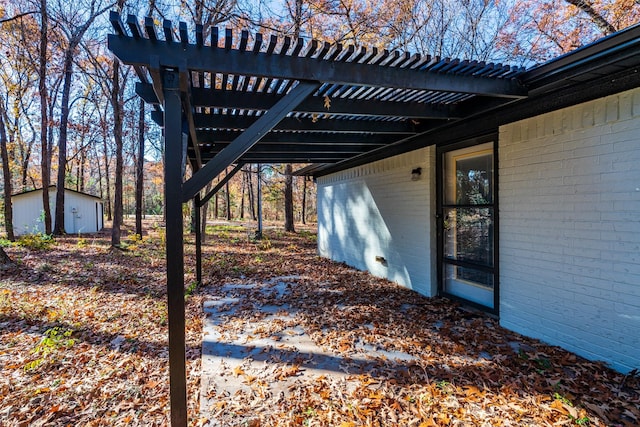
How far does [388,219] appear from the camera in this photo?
6250 millimetres

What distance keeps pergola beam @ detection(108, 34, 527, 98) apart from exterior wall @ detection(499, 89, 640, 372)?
2.14ft

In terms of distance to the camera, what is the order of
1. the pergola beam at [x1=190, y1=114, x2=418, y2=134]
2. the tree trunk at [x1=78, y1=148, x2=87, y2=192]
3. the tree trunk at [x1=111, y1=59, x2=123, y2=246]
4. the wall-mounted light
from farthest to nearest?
the tree trunk at [x1=78, y1=148, x2=87, y2=192]
the tree trunk at [x1=111, y1=59, x2=123, y2=246]
the wall-mounted light
the pergola beam at [x1=190, y1=114, x2=418, y2=134]

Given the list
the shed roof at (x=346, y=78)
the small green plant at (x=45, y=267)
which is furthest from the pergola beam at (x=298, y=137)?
the small green plant at (x=45, y=267)

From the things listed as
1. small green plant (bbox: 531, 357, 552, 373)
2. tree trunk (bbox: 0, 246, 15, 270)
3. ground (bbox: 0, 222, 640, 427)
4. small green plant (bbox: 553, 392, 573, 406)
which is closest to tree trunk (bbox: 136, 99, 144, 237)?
tree trunk (bbox: 0, 246, 15, 270)

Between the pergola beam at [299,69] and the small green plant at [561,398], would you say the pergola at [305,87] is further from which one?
the small green plant at [561,398]

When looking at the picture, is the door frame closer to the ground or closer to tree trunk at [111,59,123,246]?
the ground

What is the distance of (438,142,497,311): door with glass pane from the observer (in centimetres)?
414

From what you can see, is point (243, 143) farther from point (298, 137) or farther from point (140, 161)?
point (140, 161)

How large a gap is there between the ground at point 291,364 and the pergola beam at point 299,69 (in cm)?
242

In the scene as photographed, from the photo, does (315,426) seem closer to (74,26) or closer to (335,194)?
(335,194)

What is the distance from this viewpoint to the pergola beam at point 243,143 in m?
2.27

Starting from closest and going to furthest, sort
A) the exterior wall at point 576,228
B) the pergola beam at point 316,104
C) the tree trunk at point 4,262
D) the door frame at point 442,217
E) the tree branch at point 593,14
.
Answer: the exterior wall at point 576,228, the pergola beam at point 316,104, the door frame at point 442,217, the tree trunk at point 4,262, the tree branch at point 593,14

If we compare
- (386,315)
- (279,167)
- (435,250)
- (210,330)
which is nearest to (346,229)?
(435,250)

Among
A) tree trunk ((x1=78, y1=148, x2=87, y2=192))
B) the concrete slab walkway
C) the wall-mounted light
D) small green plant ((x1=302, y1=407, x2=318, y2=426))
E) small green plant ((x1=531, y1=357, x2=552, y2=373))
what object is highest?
tree trunk ((x1=78, y1=148, x2=87, y2=192))
